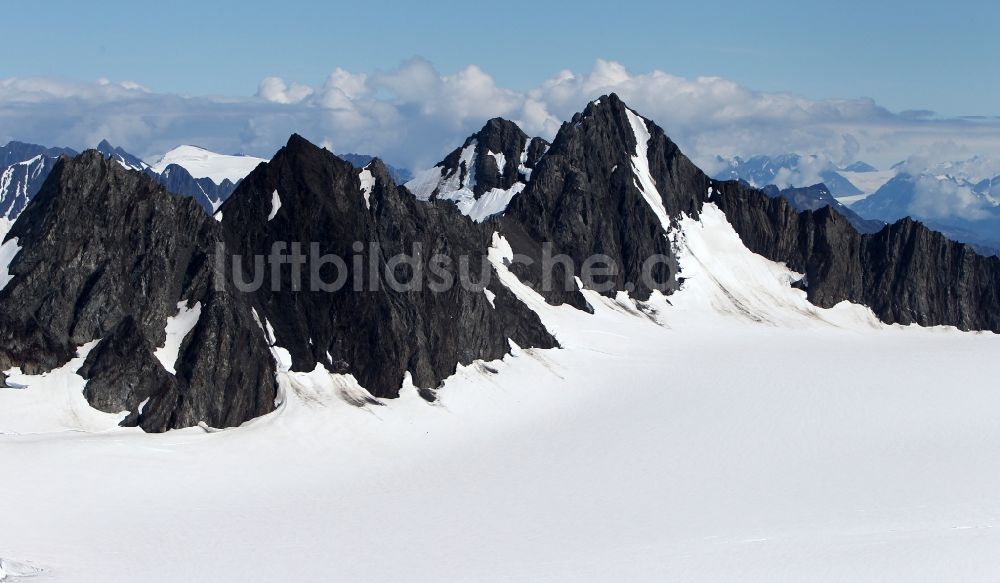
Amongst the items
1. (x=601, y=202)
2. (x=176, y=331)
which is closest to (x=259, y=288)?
(x=176, y=331)

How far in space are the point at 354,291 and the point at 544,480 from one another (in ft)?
95.0

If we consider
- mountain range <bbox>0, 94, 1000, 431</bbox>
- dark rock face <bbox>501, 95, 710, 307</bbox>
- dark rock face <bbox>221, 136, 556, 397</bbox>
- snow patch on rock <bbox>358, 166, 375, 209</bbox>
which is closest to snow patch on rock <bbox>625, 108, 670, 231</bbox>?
dark rock face <bbox>501, 95, 710, 307</bbox>

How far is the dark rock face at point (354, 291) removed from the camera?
94.4 m

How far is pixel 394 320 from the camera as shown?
96.4 m

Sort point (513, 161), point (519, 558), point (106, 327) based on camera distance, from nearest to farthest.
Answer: point (519, 558)
point (106, 327)
point (513, 161)

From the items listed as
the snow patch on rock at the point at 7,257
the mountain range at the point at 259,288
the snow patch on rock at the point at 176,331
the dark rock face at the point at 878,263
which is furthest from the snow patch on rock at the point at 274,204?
the dark rock face at the point at 878,263

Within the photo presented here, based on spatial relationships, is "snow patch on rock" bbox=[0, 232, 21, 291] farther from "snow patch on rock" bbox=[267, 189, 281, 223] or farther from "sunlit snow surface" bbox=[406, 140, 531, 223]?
"sunlit snow surface" bbox=[406, 140, 531, 223]

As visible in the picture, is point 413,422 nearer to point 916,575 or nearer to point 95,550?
point 95,550

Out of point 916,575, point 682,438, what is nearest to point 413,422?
point 682,438

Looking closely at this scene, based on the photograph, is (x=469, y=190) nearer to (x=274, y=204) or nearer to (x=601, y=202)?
→ (x=601, y=202)

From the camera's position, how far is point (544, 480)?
76250mm

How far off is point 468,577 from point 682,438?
37.6 meters

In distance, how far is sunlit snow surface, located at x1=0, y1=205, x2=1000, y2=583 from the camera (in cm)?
5716

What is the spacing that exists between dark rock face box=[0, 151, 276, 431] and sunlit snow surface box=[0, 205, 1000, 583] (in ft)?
7.45
